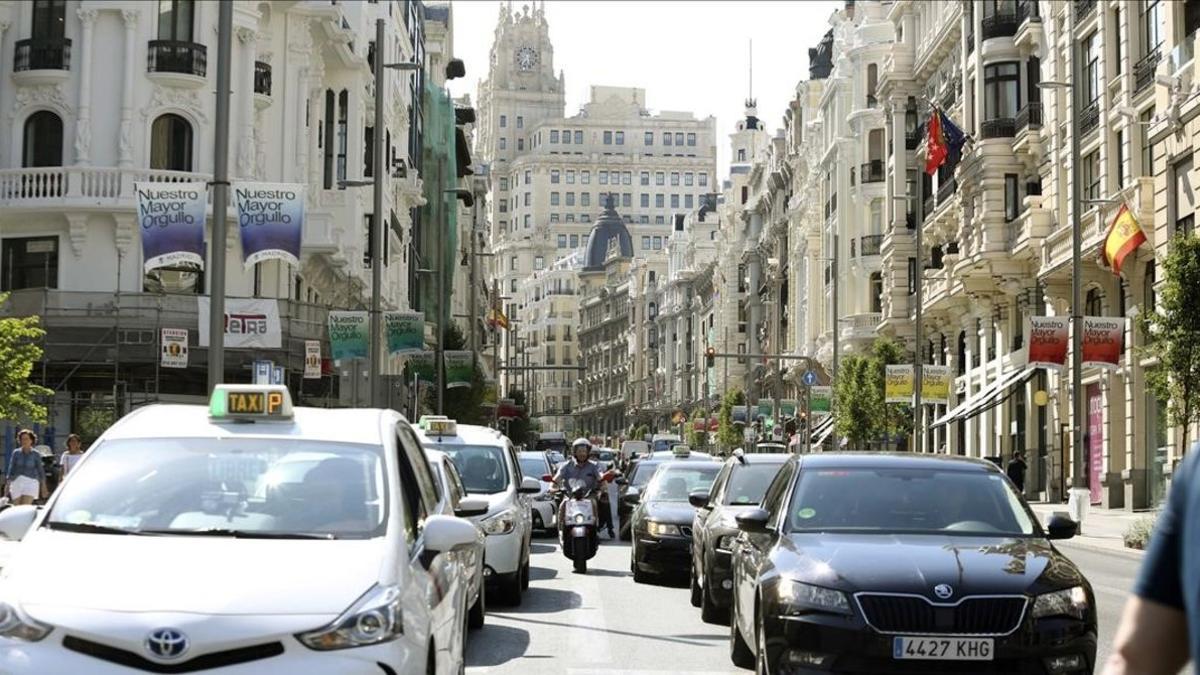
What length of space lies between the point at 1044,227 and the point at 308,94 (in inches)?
783

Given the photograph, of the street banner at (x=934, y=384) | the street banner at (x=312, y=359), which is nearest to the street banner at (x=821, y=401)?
the street banner at (x=934, y=384)

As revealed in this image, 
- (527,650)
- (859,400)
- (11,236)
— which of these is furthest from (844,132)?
(527,650)

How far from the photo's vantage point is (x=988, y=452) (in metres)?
57.8

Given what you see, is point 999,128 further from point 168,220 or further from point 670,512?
point 670,512

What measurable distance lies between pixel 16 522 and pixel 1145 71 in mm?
36095

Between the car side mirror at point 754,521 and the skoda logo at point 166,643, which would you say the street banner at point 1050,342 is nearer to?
the car side mirror at point 754,521

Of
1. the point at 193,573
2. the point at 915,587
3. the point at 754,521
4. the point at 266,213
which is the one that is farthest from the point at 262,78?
the point at 193,573

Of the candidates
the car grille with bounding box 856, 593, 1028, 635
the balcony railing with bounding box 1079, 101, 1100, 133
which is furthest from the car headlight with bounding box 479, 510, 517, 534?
the balcony railing with bounding box 1079, 101, 1100, 133

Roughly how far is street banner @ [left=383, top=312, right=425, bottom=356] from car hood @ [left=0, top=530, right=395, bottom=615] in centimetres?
3569

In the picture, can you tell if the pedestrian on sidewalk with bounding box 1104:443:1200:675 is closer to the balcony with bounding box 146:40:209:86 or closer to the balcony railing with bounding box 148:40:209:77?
the balcony with bounding box 146:40:209:86

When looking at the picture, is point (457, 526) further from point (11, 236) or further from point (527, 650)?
point (11, 236)

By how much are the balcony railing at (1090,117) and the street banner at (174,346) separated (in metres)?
25.1

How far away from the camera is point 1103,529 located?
113 feet

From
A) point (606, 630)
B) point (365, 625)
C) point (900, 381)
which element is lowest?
point (606, 630)
